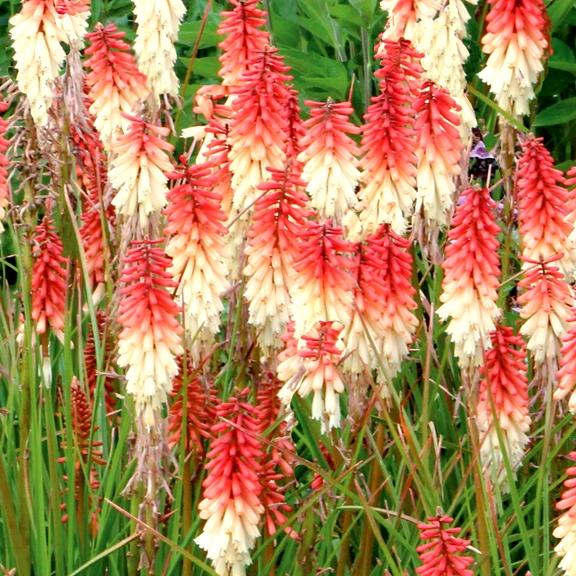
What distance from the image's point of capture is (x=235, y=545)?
3275 millimetres

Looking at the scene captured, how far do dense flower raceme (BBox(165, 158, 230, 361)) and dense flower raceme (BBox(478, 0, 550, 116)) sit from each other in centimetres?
127

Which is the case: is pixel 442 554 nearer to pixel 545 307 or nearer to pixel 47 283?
pixel 545 307

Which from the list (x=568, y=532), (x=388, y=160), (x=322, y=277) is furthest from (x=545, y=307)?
(x=568, y=532)

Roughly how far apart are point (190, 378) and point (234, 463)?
543 mm

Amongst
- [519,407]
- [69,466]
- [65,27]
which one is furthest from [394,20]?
[69,466]

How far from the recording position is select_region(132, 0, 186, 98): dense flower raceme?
400 cm

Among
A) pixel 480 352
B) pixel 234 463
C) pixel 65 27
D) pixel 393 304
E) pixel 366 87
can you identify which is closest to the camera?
pixel 234 463

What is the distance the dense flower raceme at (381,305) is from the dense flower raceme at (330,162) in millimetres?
134

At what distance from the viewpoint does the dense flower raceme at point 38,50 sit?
169 inches

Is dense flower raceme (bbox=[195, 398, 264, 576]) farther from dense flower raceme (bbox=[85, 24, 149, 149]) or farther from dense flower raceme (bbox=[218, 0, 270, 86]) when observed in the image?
dense flower raceme (bbox=[85, 24, 149, 149])

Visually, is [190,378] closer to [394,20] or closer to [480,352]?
[480,352]

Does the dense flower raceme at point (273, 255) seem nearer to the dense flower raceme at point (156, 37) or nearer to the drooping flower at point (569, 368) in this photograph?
the dense flower raceme at point (156, 37)

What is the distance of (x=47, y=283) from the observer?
430cm

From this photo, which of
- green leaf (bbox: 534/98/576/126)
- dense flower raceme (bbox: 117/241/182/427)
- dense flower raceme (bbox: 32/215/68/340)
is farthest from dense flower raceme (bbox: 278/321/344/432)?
green leaf (bbox: 534/98/576/126)
